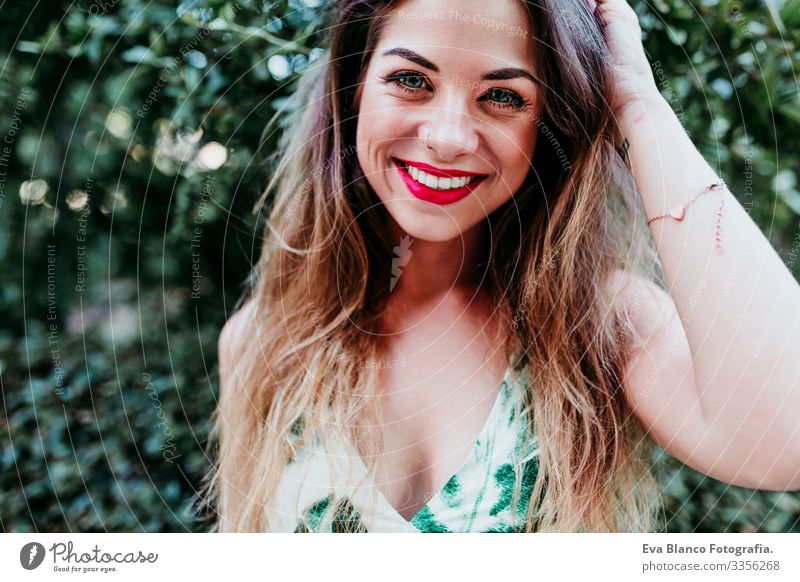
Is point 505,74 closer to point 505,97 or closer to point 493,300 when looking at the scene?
point 505,97

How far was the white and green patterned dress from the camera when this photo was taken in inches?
23.1

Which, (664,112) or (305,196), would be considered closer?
(664,112)

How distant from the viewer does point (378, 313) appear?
0.65 metres

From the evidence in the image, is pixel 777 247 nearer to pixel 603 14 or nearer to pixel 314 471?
pixel 603 14

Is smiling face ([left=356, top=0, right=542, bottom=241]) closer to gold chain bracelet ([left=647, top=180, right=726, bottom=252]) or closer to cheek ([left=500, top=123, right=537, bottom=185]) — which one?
cheek ([left=500, top=123, right=537, bottom=185])

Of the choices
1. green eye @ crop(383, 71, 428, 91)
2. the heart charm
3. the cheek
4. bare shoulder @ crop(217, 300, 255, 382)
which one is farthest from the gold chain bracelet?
bare shoulder @ crop(217, 300, 255, 382)

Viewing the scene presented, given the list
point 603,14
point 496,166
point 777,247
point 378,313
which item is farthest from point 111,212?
point 777,247

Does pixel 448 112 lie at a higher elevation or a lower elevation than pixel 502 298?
higher

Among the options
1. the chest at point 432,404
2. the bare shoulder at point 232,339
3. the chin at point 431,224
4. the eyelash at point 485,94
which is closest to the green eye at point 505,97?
the eyelash at point 485,94

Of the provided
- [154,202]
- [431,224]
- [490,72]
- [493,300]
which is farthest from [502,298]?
[154,202]

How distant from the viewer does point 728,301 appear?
1.63 feet

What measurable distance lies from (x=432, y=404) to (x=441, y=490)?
3.1 inches
